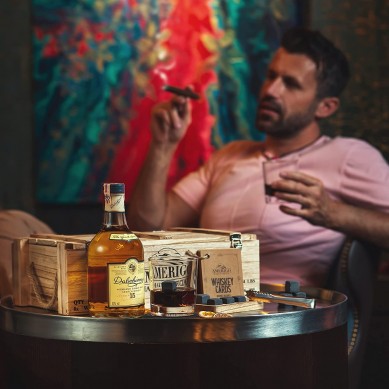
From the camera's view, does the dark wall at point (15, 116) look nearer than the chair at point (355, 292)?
No

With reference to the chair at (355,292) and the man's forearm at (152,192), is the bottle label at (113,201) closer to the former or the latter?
the chair at (355,292)

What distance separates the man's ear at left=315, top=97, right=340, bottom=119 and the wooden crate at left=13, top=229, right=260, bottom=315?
4.59 feet

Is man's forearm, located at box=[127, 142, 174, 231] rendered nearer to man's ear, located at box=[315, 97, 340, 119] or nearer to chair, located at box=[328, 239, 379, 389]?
man's ear, located at box=[315, 97, 340, 119]

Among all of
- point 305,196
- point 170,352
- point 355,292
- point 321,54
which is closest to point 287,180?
point 305,196

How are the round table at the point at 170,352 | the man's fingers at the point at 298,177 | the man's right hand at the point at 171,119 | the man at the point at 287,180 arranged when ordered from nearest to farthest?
the round table at the point at 170,352 < the man's fingers at the point at 298,177 < the man at the point at 287,180 < the man's right hand at the point at 171,119

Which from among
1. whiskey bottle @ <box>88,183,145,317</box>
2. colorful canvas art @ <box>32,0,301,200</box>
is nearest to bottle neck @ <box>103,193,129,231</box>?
whiskey bottle @ <box>88,183,145,317</box>

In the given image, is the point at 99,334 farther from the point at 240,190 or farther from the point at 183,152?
the point at 183,152

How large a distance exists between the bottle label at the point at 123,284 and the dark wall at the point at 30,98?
96.5 inches

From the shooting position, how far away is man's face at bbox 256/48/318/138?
3041 millimetres

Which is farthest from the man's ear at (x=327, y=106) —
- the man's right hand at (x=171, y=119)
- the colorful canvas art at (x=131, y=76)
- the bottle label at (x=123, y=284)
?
the bottle label at (x=123, y=284)

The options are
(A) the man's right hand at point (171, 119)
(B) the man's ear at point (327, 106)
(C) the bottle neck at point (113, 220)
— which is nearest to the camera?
(C) the bottle neck at point (113, 220)

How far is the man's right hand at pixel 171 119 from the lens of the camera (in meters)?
2.91

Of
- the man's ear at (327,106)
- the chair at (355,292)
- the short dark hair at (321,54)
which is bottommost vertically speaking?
the chair at (355,292)

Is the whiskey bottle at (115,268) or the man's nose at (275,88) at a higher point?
the man's nose at (275,88)
